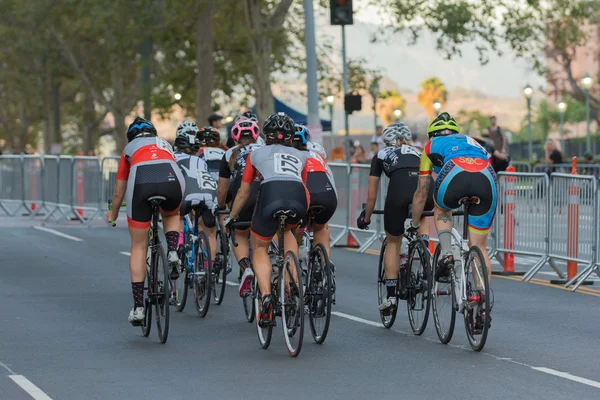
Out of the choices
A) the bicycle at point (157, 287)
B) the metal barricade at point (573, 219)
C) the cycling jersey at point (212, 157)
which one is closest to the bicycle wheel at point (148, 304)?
the bicycle at point (157, 287)

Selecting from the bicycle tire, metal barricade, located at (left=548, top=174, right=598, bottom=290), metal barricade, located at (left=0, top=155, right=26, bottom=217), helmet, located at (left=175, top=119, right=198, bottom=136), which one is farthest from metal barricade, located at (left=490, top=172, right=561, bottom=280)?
metal barricade, located at (left=0, top=155, right=26, bottom=217)

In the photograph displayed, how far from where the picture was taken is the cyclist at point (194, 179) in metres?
14.5

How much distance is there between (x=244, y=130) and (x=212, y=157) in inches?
70.5

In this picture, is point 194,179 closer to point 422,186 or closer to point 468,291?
point 422,186

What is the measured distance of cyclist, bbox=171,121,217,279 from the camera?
47.6 ft

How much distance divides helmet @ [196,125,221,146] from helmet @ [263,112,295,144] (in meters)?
3.93

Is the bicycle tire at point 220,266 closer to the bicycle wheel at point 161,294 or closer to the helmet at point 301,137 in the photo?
the helmet at point 301,137

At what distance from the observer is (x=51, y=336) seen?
1236 cm

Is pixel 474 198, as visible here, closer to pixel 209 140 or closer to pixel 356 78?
pixel 209 140

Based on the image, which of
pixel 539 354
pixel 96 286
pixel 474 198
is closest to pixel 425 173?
pixel 474 198

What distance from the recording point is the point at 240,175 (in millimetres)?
13195

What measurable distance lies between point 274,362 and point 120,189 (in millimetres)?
2305

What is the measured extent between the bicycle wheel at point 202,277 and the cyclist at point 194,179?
1.79 feet

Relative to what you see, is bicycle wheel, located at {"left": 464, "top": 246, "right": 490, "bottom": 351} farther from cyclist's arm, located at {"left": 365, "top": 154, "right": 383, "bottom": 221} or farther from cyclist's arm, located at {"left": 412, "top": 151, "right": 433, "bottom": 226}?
cyclist's arm, located at {"left": 365, "top": 154, "right": 383, "bottom": 221}
